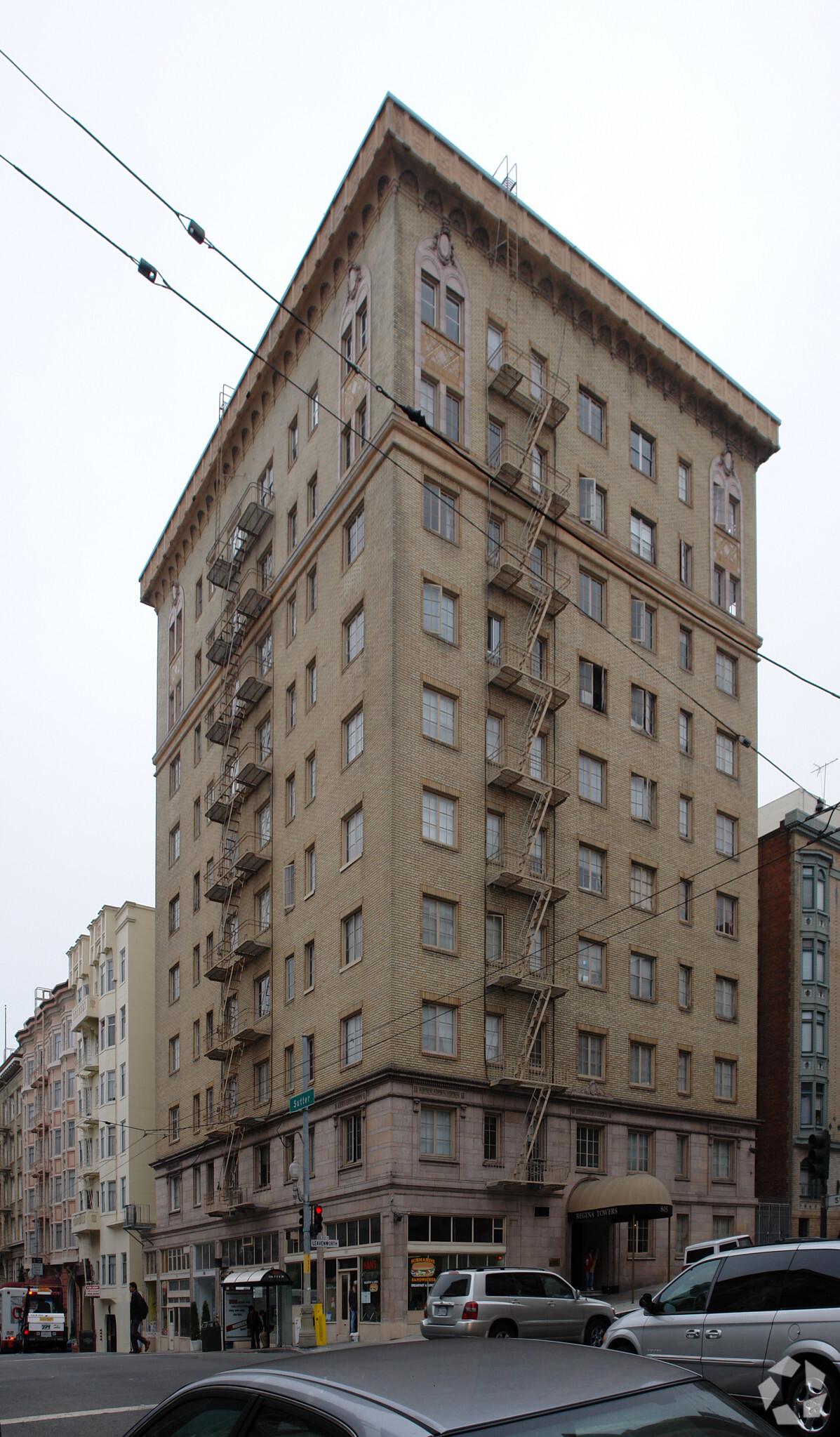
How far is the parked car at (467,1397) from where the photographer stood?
342 centimetres

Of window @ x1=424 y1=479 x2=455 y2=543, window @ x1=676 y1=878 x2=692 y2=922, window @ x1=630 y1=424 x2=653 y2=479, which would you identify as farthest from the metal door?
window @ x1=630 y1=424 x2=653 y2=479

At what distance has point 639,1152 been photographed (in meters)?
41.0

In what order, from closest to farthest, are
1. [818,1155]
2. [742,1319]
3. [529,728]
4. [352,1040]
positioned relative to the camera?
[742,1319] → [818,1155] → [352,1040] → [529,728]

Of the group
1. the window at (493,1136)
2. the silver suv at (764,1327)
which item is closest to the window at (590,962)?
the window at (493,1136)

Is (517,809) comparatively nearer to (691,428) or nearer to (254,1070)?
(254,1070)

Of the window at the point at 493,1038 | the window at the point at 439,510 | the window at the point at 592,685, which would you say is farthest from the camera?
the window at the point at 592,685

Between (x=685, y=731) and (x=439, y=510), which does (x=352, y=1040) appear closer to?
(x=439, y=510)

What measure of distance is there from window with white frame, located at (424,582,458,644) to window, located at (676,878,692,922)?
13549 millimetres

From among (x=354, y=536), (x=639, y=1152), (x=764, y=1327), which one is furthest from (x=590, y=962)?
(x=764, y=1327)

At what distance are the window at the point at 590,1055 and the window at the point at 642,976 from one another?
2363 mm

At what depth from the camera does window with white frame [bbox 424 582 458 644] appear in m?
38.2

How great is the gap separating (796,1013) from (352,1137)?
23.3 metres

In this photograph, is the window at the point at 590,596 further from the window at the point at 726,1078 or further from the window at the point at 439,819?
the window at the point at 726,1078

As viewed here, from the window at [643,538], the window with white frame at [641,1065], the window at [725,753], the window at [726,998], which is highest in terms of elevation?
the window at [643,538]
